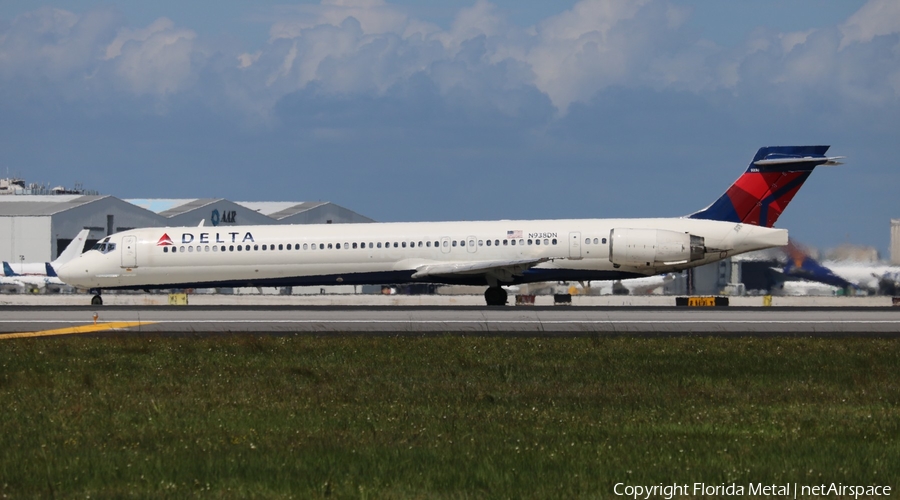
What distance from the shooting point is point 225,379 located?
15984mm

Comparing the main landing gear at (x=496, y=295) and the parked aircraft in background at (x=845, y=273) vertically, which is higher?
the parked aircraft in background at (x=845, y=273)

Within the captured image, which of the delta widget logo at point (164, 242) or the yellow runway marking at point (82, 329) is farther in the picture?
the delta widget logo at point (164, 242)

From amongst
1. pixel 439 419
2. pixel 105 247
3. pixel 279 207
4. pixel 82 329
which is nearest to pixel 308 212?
pixel 279 207

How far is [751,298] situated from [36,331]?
29.8 meters

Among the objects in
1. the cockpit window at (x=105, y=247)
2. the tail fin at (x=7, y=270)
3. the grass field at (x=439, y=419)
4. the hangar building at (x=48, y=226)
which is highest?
the hangar building at (x=48, y=226)

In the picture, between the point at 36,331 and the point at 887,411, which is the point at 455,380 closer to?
the point at 887,411

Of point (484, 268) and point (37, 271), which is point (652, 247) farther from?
point (37, 271)

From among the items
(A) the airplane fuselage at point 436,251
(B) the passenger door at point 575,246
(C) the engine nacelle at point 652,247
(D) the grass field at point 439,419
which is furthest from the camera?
(B) the passenger door at point 575,246

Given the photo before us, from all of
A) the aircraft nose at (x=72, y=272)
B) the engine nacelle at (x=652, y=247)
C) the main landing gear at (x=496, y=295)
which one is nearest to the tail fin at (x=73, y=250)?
the aircraft nose at (x=72, y=272)

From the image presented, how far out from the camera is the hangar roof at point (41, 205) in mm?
74000

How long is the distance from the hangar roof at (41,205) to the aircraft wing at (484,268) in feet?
143

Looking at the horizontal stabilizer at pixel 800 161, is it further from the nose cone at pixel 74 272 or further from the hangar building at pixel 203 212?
the hangar building at pixel 203 212

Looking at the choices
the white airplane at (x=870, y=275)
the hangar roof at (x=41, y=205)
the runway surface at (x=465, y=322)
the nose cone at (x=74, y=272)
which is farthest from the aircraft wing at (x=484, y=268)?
the hangar roof at (x=41, y=205)

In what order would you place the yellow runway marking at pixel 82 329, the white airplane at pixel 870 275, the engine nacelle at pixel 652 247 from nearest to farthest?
the yellow runway marking at pixel 82 329, the engine nacelle at pixel 652 247, the white airplane at pixel 870 275
